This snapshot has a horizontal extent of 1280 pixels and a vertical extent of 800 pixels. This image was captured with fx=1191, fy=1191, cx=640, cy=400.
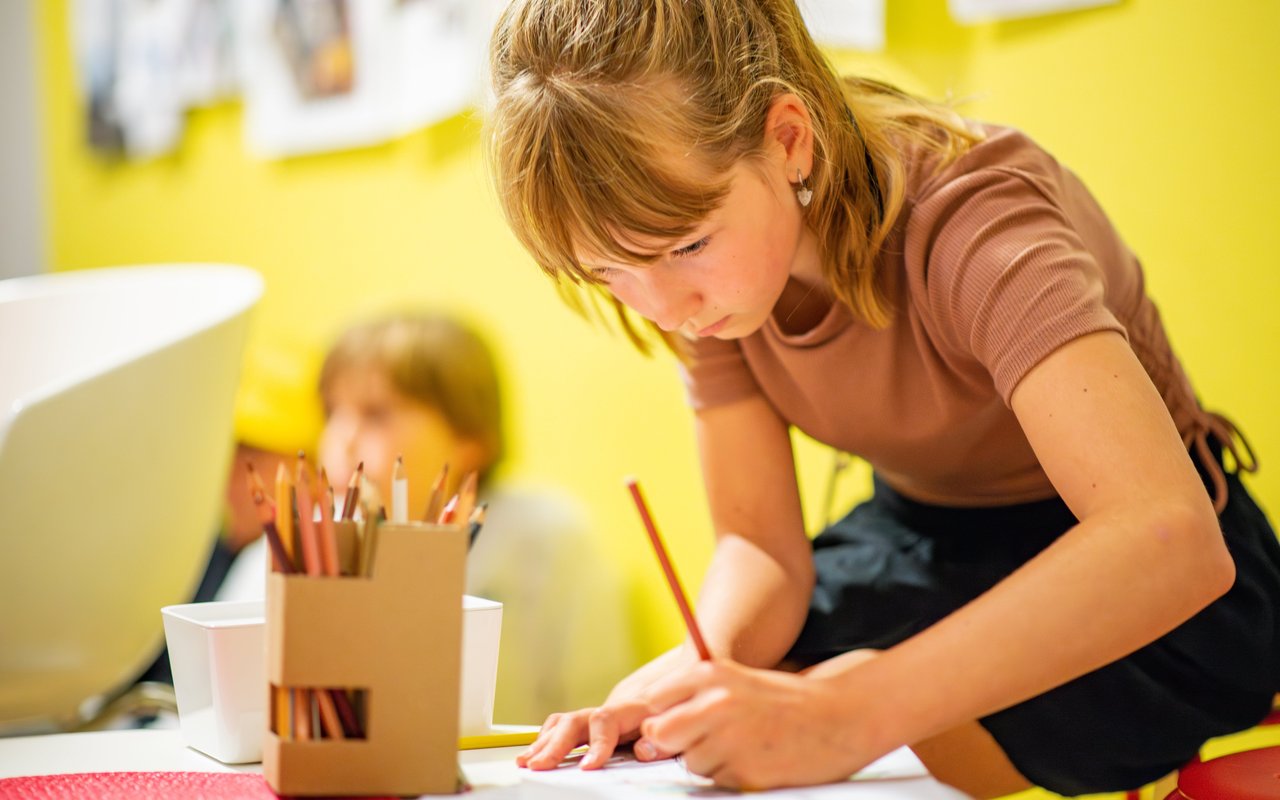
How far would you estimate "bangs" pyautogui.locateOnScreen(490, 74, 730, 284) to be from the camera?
62cm

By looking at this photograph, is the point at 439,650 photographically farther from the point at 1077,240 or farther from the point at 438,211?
the point at 438,211

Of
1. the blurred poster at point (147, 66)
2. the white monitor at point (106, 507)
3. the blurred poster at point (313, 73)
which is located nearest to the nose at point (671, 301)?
the white monitor at point (106, 507)

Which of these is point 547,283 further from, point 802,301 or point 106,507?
point 802,301

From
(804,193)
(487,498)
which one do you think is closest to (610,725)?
(804,193)

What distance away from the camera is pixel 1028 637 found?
1.67 ft

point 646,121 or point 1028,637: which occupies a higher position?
point 646,121

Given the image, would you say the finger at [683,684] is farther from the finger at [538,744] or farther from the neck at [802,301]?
the neck at [802,301]

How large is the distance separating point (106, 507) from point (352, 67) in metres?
1.02

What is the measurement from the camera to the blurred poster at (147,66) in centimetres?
212

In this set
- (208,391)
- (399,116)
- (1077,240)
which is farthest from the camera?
(399,116)

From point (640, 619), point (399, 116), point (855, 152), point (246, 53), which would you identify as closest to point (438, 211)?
point (399, 116)

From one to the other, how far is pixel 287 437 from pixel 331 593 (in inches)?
57.6

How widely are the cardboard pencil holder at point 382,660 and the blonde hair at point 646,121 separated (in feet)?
0.73

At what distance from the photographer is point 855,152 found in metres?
0.73
